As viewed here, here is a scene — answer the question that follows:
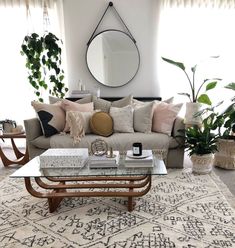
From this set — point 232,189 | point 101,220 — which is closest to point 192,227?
point 101,220

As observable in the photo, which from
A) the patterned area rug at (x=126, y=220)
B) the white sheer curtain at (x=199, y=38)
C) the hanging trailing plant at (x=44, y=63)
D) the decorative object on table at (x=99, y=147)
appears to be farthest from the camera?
the white sheer curtain at (x=199, y=38)

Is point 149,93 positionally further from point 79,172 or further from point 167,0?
point 79,172

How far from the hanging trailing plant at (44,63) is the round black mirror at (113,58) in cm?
52

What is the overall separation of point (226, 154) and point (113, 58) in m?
2.18

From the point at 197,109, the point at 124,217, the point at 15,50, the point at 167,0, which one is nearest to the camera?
the point at 124,217

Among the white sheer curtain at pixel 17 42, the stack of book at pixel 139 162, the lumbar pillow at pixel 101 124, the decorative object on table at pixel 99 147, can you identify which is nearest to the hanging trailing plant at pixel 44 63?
the white sheer curtain at pixel 17 42

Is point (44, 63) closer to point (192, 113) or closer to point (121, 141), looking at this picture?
point (121, 141)

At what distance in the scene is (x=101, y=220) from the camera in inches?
78.7

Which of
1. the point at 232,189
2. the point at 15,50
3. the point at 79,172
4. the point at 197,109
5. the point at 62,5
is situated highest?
the point at 62,5

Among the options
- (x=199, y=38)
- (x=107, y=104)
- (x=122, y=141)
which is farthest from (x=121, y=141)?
(x=199, y=38)

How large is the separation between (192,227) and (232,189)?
0.93 m

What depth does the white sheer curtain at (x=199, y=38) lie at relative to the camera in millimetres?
3881

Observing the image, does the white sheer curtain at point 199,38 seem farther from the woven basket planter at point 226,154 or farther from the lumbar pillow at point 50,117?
the lumbar pillow at point 50,117

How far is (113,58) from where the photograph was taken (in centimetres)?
402
